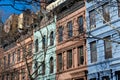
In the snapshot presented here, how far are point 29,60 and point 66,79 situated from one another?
9.61 meters

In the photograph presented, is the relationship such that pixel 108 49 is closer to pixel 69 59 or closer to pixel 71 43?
pixel 71 43

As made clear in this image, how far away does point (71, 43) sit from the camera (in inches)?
1272

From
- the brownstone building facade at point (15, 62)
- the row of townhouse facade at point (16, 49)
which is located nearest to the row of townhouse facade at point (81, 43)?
the row of townhouse facade at point (16, 49)

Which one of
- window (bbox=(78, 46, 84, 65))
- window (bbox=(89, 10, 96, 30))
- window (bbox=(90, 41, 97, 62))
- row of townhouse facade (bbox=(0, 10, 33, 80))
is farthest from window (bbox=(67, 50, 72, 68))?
row of townhouse facade (bbox=(0, 10, 33, 80))

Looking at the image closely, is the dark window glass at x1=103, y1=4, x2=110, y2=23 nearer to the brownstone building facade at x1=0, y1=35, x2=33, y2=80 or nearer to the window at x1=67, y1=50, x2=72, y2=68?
the window at x1=67, y1=50, x2=72, y2=68

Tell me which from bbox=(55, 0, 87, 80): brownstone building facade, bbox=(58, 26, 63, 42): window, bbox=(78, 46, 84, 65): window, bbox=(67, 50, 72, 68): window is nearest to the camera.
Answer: bbox=(55, 0, 87, 80): brownstone building facade

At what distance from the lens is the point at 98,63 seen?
27.9m

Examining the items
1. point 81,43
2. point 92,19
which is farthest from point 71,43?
point 92,19

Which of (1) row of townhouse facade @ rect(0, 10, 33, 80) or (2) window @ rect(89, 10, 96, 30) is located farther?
(1) row of townhouse facade @ rect(0, 10, 33, 80)

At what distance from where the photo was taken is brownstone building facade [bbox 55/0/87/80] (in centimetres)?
3035

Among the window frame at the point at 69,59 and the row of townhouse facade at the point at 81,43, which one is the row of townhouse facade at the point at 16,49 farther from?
the window frame at the point at 69,59

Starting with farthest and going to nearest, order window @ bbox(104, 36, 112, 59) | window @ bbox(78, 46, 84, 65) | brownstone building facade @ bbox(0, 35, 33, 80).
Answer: brownstone building facade @ bbox(0, 35, 33, 80)
window @ bbox(78, 46, 84, 65)
window @ bbox(104, 36, 112, 59)

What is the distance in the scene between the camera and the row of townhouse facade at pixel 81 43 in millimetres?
26625

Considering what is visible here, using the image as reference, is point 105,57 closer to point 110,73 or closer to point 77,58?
point 110,73
